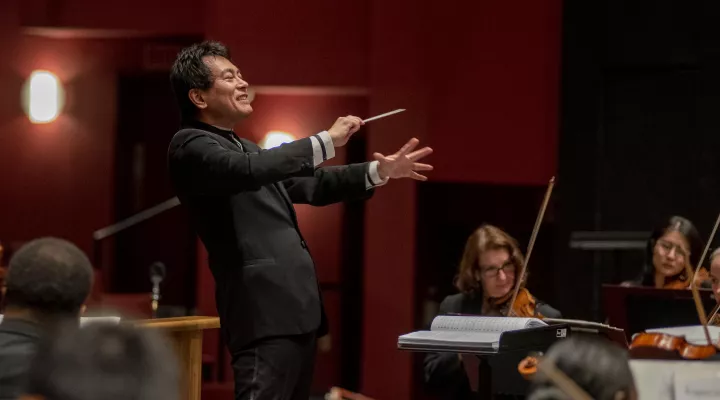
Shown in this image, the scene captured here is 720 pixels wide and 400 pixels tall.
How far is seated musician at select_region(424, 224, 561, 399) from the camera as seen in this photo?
3.73m

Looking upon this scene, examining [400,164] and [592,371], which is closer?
[592,371]

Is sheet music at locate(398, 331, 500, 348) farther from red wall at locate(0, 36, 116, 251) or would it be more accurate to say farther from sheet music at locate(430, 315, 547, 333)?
red wall at locate(0, 36, 116, 251)

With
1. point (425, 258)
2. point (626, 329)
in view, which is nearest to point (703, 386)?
point (626, 329)

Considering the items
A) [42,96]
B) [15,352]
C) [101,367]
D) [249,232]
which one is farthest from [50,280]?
[42,96]

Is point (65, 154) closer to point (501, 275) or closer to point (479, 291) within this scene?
point (479, 291)

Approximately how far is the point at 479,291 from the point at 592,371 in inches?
92.9

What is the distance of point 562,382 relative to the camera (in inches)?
60.7

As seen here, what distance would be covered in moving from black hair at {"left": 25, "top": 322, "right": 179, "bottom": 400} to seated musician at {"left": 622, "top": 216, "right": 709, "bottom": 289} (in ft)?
10.5

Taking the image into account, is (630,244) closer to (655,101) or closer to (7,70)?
(655,101)

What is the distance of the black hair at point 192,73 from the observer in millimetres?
2879

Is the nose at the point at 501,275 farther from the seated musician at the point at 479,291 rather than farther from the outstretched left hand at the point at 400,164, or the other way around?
the outstretched left hand at the point at 400,164

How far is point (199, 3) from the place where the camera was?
21.7ft

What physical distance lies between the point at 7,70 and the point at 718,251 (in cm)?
473

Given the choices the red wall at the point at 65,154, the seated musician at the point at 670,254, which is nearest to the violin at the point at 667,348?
the seated musician at the point at 670,254
